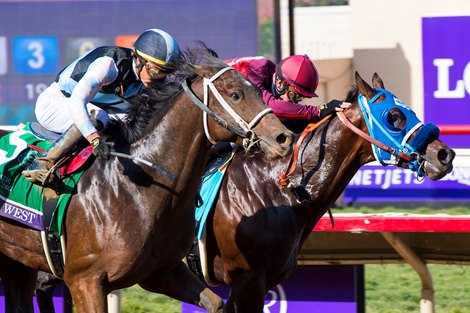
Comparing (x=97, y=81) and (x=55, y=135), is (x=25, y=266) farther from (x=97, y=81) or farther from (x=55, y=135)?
(x=97, y=81)

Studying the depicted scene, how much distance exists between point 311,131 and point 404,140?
55 centimetres

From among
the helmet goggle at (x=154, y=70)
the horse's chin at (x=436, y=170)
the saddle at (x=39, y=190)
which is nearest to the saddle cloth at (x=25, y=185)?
the saddle at (x=39, y=190)

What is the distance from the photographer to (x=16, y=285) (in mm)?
5711

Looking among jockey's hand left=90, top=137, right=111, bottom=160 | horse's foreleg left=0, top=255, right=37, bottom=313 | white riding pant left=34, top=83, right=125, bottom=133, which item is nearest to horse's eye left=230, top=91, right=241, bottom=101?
jockey's hand left=90, top=137, right=111, bottom=160

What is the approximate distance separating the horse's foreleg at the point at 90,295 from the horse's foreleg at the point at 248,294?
2.96 feet

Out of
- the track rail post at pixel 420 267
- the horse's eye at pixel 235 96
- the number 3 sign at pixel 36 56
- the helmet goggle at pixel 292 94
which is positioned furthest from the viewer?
the number 3 sign at pixel 36 56

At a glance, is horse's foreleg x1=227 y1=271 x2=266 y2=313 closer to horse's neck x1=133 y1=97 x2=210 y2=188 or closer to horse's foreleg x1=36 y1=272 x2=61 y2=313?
horse's neck x1=133 y1=97 x2=210 y2=188

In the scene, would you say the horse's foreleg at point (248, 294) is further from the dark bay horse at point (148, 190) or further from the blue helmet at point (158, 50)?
the blue helmet at point (158, 50)

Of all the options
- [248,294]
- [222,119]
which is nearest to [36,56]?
[248,294]

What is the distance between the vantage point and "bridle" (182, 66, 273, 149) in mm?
4551

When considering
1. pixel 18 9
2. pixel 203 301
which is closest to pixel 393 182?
pixel 18 9

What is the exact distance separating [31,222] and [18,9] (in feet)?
17.1

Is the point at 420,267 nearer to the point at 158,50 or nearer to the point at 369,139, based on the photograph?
the point at 369,139

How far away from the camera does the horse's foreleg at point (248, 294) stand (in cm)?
543
